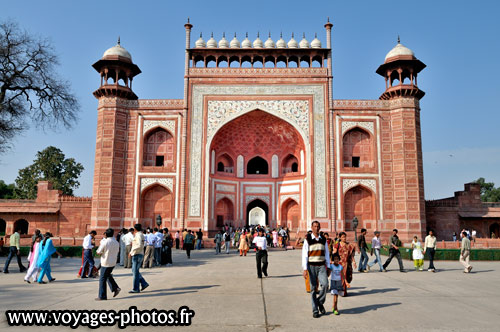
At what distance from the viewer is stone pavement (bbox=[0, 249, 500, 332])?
16.6ft

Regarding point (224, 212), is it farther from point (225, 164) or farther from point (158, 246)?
point (158, 246)

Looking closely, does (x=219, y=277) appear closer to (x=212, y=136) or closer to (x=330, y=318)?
(x=330, y=318)

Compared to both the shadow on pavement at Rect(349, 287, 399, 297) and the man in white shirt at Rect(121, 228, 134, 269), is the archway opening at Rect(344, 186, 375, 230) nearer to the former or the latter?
the man in white shirt at Rect(121, 228, 134, 269)

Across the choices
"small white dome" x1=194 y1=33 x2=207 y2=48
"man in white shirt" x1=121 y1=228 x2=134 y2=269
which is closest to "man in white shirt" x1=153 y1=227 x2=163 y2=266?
"man in white shirt" x1=121 y1=228 x2=134 y2=269

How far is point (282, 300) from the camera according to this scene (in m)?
6.66

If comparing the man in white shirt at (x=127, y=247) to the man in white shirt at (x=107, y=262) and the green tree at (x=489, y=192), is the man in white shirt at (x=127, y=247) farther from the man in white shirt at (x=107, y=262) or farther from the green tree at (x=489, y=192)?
the green tree at (x=489, y=192)

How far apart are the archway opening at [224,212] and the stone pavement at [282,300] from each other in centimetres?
1781

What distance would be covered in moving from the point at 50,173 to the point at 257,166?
93.6 feet

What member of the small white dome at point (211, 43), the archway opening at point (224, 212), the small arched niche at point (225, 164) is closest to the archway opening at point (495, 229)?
the archway opening at point (224, 212)

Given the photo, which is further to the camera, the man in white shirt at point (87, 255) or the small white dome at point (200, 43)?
the small white dome at point (200, 43)

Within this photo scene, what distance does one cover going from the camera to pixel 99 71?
85.2ft

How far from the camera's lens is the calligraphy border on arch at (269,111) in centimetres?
2495

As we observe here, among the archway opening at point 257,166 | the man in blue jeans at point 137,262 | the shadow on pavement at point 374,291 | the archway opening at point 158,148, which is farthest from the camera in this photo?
the archway opening at point 257,166

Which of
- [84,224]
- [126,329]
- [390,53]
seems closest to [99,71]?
[84,224]
